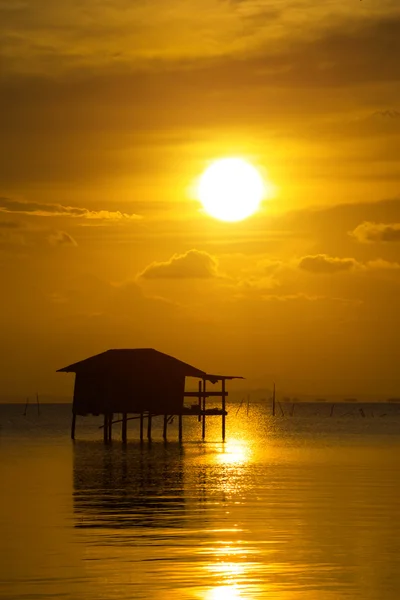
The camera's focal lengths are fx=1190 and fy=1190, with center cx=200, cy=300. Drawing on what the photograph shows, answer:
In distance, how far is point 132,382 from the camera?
79.1 m

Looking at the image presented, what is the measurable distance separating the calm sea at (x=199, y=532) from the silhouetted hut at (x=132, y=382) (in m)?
21.2

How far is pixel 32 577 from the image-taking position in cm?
2316

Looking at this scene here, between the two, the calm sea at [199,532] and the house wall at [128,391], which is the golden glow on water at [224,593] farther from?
the house wall at [128,391]

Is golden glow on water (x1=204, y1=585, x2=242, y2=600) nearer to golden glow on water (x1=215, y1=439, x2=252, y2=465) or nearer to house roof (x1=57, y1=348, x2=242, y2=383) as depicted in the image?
golden glow on water (x1=215, y1=439, x2=252, y2=465)

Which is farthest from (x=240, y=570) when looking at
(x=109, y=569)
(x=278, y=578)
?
(x=109, y=569)

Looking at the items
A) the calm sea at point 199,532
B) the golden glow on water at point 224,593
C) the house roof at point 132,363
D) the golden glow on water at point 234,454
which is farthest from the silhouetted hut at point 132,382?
the golden glow on water at point 224,593

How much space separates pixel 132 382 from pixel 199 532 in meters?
49.7

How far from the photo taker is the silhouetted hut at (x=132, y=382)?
257 ft

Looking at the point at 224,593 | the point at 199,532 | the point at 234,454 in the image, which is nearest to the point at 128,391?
the point at 234,454

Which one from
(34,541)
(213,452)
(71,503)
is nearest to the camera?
(34,541)

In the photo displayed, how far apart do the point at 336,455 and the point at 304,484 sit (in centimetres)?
2296

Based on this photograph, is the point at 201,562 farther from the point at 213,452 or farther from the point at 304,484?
the point at 213,452

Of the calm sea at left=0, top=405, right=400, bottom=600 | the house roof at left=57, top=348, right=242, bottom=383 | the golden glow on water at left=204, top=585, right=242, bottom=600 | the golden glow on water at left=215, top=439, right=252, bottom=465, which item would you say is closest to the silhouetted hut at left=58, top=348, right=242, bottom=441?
the house roof at left=57, top=348, right=242, bottom=383

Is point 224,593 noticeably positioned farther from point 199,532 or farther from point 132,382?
point 132,382
